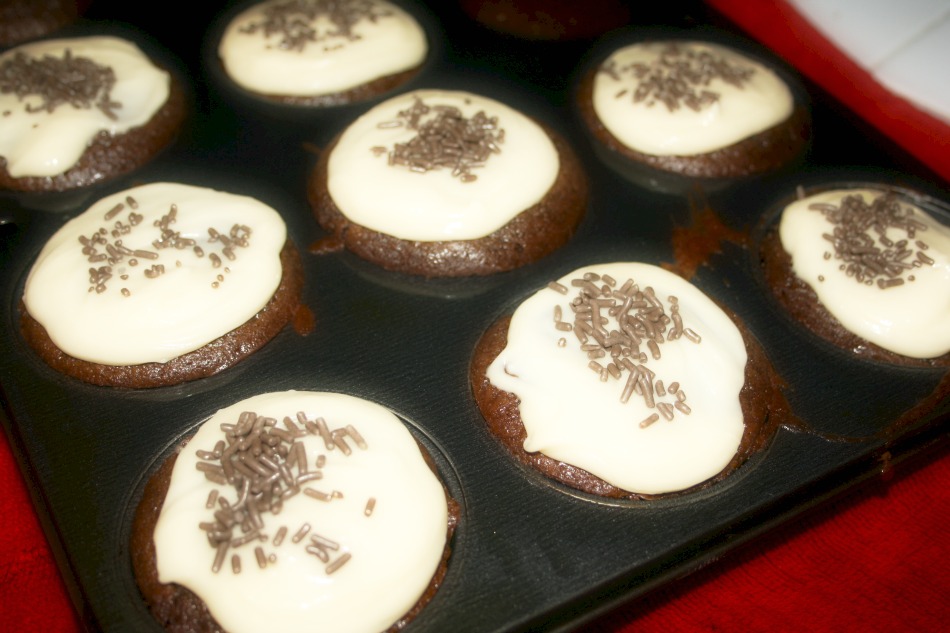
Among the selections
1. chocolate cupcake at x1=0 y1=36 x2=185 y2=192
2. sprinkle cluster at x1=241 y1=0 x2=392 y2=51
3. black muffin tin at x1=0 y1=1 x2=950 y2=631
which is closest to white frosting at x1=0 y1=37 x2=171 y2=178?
chocolate cupcake at x1=0 y1=36 x2=185 y2=192

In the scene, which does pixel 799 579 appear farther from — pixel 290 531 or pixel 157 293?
pixel 157 293

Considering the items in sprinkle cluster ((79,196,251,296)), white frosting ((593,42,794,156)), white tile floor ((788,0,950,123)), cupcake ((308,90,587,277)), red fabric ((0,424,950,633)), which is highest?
white tile floor ((788,0,950,123))

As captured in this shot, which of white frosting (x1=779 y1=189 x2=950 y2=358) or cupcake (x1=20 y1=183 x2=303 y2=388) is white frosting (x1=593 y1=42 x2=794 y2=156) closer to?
white frosting (x1=779 y1=189 x2=950 y2=358)

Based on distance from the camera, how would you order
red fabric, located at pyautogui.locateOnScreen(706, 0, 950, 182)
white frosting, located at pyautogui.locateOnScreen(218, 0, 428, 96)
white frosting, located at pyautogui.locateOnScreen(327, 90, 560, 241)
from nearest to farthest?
white frosting, located at pyautogui.locateOnScreen(327, 90, 560, 241)
white frosting, located at pyautogui.locateOnScreen(218, 0, 428, 96)
red fabric, located at pyautogui.locateOnScreen(706, 0, 950, 182)

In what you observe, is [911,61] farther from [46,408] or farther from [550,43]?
[46,408]

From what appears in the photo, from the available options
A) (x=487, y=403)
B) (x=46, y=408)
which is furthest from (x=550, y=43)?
(x=46, y=408)

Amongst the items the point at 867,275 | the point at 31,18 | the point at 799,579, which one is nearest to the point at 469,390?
the point at 799,579
